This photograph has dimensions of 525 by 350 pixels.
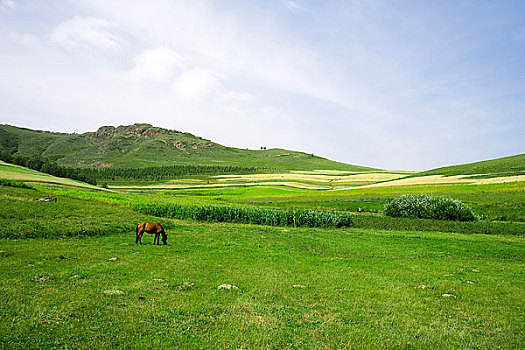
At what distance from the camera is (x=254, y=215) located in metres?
38.0

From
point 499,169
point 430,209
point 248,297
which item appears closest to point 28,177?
point 248,297

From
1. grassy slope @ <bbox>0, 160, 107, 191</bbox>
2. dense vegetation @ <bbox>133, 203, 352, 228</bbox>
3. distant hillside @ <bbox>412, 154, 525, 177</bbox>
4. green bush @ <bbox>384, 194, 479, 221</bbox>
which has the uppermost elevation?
distant hillside @ <bbox>412, 154, 525, 177</bbox>

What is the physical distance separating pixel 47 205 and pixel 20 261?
592 inches

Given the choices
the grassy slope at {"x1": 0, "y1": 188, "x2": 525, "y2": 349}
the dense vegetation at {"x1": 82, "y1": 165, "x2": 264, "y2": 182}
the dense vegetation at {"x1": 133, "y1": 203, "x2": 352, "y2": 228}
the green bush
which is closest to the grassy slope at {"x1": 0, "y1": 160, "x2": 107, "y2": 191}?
the dense vegetation at {"x1": 133, "y1": 203, "x2": 352, "y2": 228}

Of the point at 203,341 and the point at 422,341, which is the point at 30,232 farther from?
the point at 422,341

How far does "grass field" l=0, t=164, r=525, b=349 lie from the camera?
7777 millimetres

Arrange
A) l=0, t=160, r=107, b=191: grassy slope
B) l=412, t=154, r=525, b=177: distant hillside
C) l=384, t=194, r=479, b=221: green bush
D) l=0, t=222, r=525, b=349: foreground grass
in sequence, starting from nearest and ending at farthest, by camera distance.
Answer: l=0, t=222, r=525, b=349: foreground grass, l=384, t=194, r=479, b=221: green bush, l=0, t=160, r=107, b=191: grassy slope, l=412, t=154, r=525, b=177: distant hillside

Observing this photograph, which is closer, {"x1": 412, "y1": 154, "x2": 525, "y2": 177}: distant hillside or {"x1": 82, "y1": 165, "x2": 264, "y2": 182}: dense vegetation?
{"x1": 412, "y1": 154, "x2": 525, "y2": 177}: distant hillside

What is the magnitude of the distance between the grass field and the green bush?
54.8 feet

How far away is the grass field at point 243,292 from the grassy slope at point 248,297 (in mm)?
44

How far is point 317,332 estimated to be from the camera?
825cm

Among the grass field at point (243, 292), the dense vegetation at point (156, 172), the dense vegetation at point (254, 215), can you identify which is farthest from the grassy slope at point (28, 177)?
the dense vegetation at point (156, 172)

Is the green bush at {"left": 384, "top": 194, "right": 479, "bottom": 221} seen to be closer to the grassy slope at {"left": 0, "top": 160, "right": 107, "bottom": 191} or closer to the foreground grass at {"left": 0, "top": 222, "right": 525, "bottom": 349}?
the foreground grass at {"left": 0, "top": 222, "right": 525, "bottom": 349}

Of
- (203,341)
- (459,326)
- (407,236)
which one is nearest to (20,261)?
(203,341)
